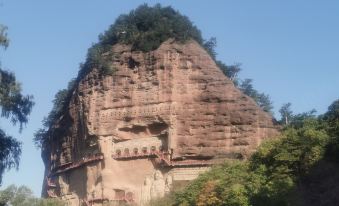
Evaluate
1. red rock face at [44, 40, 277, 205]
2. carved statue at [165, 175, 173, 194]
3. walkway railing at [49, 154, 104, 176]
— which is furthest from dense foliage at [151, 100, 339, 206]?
walkway railing at [49, 154, 104, 176]

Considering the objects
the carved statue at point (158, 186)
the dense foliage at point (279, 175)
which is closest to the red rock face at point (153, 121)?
the carved statue at point (158, 186)

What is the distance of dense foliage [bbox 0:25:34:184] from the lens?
1475 centimetres

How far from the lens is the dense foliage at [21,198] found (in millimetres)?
31109

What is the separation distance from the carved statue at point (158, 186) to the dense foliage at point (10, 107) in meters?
16.4

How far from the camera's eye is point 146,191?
104 feet

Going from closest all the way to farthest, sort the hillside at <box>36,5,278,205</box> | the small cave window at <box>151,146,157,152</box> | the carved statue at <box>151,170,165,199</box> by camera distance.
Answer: the carved statue at <box>151,170,165,199</box>, the hillside at <box>36,5,278,205</box>, the small cave window at <box>151,146,157,152</box>

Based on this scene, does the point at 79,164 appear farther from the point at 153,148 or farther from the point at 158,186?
the point at 158,186

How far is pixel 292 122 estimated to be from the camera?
108 feet

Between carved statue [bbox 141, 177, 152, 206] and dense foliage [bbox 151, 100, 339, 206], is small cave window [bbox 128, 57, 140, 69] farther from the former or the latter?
dense foliage [bbox 151, 100, 339, 206]

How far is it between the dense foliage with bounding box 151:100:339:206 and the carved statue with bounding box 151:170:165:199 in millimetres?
3388

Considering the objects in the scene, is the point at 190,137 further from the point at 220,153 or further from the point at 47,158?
the point at 47,158

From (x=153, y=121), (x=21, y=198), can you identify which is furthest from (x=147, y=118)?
(x=21, y=198)

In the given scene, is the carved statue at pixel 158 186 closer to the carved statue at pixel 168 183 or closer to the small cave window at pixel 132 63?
the carved statue at pixel 168 183

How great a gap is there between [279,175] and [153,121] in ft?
33.2
